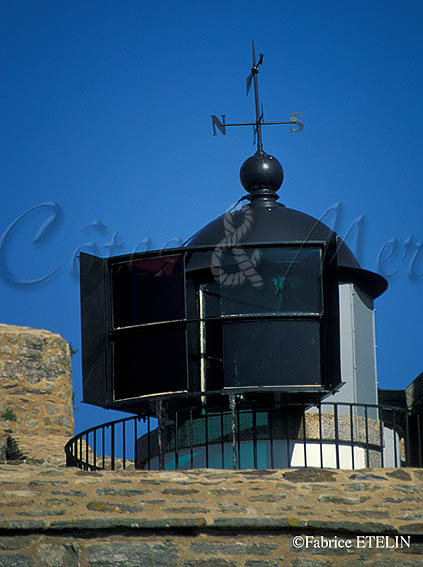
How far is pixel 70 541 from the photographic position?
36.6ft

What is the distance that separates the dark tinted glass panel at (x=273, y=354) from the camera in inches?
575

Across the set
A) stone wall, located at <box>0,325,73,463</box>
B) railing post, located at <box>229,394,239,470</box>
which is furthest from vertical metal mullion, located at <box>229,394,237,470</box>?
stone wall, located at <box>0,325,73,463</box>

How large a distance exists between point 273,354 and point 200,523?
394 centimetres

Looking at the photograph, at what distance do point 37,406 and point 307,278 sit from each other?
834 centimetres

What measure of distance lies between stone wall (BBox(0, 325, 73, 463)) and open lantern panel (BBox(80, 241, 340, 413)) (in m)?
6.02

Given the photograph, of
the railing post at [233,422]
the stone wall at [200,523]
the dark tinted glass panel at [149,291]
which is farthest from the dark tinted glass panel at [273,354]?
the stone wall at [200,523]

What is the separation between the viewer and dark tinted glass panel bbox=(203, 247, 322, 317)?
1495cm

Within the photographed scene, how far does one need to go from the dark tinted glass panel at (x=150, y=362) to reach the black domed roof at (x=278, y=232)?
5.30ft

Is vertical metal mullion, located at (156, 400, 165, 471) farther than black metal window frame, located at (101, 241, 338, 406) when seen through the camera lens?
No

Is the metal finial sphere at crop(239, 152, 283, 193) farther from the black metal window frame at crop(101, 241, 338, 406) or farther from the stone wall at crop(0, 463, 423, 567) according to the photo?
the stone wall at crop(0, 463, 423, 567)

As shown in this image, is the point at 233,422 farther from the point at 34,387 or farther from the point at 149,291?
the point at 34,387

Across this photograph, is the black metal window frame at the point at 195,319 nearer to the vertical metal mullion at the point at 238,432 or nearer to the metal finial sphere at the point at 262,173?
the vertical metal mullion at the point at 238,432

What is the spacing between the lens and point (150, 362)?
14.9 metres

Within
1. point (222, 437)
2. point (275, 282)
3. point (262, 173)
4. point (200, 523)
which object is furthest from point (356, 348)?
point (200, 523)
